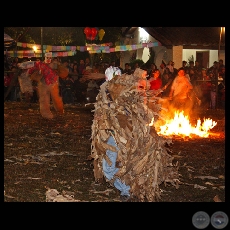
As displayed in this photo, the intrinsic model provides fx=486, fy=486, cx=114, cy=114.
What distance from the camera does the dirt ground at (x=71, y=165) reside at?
6.95 m

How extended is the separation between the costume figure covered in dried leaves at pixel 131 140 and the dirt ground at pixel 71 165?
0.27 metres

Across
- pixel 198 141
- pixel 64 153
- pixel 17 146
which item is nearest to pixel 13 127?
pixel 17 146

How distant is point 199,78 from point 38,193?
13691 millimetres

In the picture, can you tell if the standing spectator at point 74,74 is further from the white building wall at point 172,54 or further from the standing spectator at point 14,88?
the white building wall at point 172,54

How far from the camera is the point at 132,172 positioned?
253 inches

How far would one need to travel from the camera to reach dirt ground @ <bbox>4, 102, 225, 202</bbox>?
695cm

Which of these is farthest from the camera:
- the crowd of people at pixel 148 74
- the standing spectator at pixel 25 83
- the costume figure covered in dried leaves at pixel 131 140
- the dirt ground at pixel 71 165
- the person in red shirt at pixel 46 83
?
the crowd of people at pixel 148 74

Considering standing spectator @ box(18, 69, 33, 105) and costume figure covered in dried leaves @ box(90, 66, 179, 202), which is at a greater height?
standing spectator @ box(18, 69, 33, 105)

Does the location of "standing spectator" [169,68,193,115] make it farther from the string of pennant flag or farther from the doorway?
the doorway

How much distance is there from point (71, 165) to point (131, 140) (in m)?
2.57

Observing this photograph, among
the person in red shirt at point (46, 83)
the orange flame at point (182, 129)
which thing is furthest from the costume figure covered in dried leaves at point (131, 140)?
the person in red shirt at point (46, 83)

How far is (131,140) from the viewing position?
6.49 meters

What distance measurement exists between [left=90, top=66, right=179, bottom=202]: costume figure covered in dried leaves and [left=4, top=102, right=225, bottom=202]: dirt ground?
27cm

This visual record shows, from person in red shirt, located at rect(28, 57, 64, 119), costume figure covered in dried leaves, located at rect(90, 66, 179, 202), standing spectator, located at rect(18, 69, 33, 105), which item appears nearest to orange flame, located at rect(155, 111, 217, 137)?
person in red shirt, located at rect(28, 57, 64, 119)
